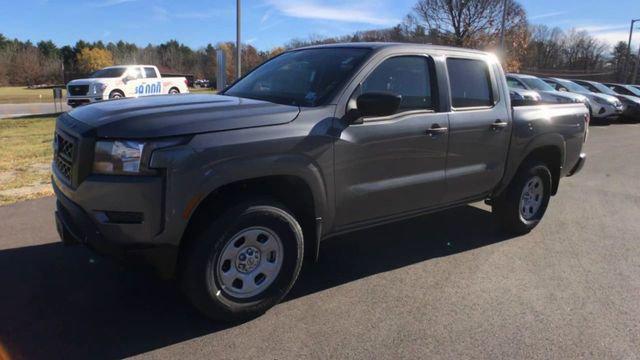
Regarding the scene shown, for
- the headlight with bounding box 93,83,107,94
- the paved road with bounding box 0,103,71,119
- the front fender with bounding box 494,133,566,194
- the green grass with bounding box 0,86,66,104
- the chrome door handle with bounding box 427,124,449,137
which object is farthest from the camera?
the green grass with bounding box 0,86,66,104

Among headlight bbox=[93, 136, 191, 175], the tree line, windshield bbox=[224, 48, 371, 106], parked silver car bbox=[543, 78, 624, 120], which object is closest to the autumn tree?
the tree line

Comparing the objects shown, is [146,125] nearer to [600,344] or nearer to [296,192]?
[296,192]

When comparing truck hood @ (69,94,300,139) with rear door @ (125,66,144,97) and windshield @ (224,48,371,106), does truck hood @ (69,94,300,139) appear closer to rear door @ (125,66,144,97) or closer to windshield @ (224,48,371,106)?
windshield @ (224,48,371,106)

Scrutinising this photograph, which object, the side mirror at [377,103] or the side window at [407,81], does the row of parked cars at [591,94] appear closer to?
the side window at [407,81]

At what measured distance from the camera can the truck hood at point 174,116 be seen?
3057mm

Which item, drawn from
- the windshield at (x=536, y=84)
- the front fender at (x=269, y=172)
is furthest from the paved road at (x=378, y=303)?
the windshield at (x=536, y=84)

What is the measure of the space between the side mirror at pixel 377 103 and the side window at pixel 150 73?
22134mm

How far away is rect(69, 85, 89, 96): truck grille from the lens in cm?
2144

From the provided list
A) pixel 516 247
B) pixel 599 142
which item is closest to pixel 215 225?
pixel 516 247

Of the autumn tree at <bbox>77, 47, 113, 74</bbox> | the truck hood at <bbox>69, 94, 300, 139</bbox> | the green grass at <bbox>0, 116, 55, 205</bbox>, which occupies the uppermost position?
the autumn tree at <bbox>77, 47, 113, 74</bbox>

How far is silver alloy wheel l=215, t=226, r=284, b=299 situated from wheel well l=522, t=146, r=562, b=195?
319 centimetres

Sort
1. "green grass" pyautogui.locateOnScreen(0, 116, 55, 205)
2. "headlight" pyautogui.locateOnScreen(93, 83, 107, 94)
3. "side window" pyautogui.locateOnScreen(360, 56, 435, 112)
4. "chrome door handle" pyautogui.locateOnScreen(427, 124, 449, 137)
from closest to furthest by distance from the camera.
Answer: "side window" pyautogui.locateOnScreen(360, 56, 435, 112) < "chrome door handle" pyautogui.locateOnScreen(427, 124, 449, 137) < "green grass" pyautogui.locateOnScreen(0, 116, 55, 205) < "headlight" pyautogui.locateOnScreen(93, 83, 107, 94)

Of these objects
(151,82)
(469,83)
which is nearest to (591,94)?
(469,83)

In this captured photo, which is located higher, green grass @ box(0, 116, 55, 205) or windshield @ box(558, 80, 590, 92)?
windshield @ box(558, 80, 590, 92)
